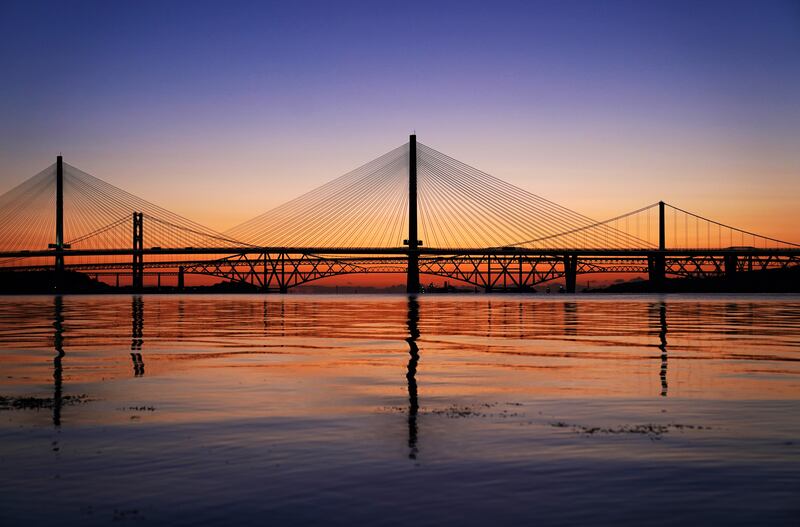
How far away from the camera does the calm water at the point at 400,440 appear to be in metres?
6.41

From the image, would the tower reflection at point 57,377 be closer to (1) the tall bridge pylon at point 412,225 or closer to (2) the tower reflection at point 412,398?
(2) the tower reflection at point 412,398

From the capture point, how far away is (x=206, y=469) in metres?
7.57

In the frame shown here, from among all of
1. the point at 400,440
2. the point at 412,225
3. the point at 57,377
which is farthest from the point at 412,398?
the point at 412,225

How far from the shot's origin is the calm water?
21.0 feet

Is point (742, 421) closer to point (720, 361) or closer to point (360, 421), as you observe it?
point (360, 421)

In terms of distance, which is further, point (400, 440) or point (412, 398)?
point (412, 398)

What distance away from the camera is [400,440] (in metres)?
8.89

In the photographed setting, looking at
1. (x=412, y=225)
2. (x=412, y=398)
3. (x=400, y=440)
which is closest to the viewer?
(x=400, y=440)

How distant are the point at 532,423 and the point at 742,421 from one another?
2639mm

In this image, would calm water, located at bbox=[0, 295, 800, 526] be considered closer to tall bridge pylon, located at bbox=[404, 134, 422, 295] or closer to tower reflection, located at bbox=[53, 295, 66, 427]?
tower reflection, located at bbox=[53, 295, 66, 427]

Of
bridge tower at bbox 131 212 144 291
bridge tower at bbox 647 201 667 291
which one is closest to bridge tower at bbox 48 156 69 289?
bridge tower at bbox 131 212 144 291

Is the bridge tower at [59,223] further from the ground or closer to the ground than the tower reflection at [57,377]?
further from the ground

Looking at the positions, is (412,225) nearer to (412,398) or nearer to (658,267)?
(658,267)

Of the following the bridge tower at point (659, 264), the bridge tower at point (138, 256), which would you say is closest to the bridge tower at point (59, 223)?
the bridge tower at point (138, 256)
